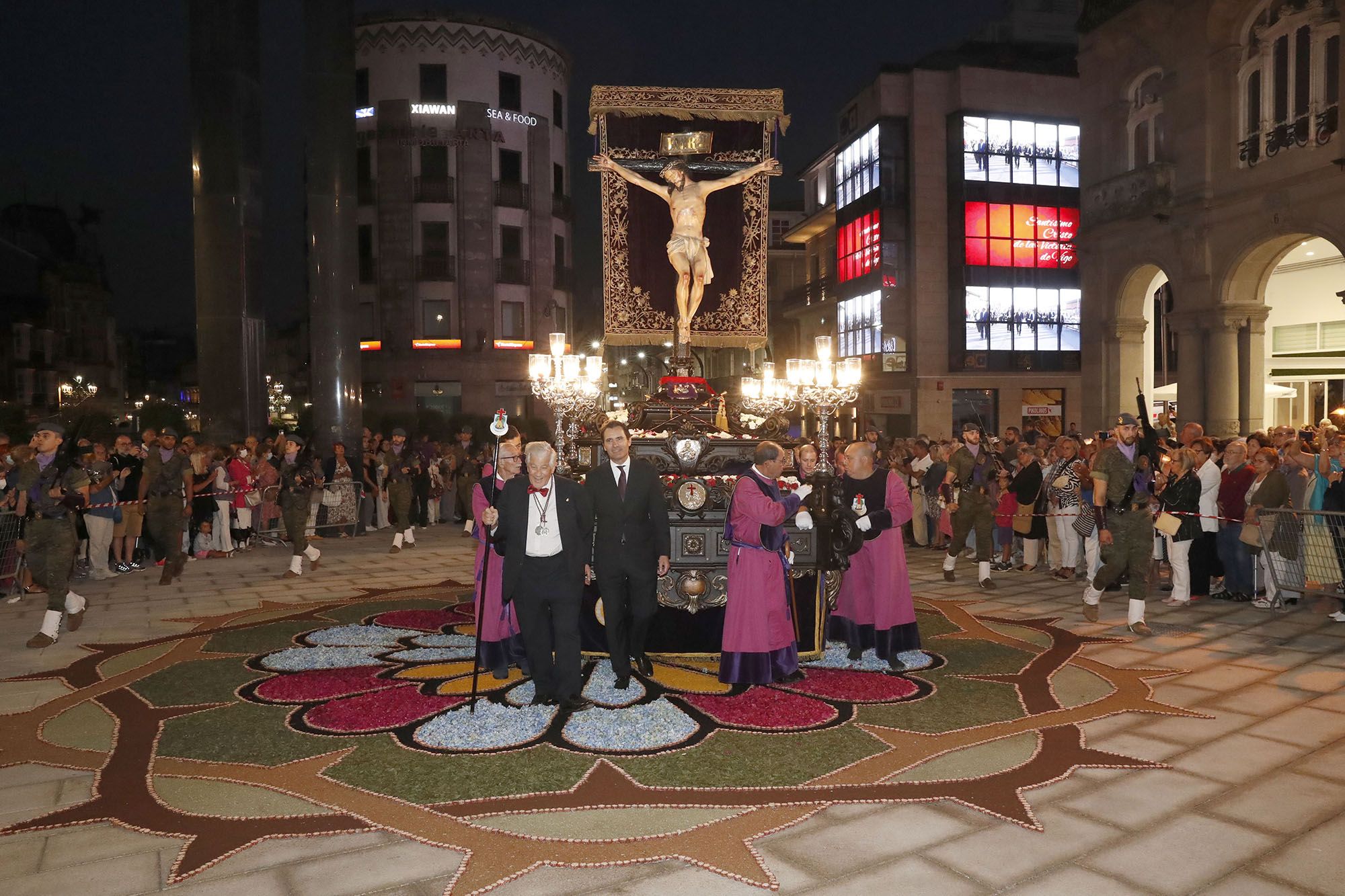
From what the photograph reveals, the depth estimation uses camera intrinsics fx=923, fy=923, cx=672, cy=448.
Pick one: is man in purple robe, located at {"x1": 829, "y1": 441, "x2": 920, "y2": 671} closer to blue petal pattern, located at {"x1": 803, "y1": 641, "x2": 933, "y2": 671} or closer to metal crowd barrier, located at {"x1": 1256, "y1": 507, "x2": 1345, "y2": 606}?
blue petal pattern, located at {"x1": 803, "y1": 641, "x2": 933, "y2": 671}

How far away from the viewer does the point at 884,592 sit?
7484 mm

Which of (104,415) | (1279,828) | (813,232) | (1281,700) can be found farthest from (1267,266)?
(813,232)

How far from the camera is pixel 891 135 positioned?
32.2 meters

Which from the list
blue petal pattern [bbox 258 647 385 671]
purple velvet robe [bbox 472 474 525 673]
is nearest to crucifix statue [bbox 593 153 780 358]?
purple velvet robe [bbox 472 474 525 673]

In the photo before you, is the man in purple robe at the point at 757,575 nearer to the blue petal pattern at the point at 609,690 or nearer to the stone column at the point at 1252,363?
the blue petal pattern at the point at 609,690

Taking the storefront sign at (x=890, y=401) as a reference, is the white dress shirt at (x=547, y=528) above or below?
below

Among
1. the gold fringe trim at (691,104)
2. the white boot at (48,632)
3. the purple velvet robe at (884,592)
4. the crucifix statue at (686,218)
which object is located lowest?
the white boot at (48,632)

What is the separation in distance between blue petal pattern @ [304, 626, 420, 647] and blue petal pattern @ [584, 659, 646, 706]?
7.23ft

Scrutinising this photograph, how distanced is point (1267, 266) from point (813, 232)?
86.3ft

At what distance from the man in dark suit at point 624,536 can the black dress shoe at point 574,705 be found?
0.47m

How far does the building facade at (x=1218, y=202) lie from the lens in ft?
49.9

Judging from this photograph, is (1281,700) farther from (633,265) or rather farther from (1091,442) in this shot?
(633,265)

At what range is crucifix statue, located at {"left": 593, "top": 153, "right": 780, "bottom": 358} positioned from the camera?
1124 cm

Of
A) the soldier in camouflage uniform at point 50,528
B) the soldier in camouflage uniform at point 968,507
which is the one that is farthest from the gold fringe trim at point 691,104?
the soldier in camouflage uniform at point 50,528
